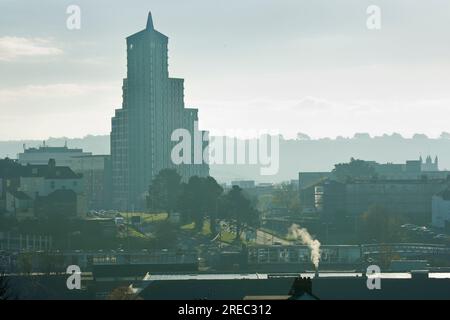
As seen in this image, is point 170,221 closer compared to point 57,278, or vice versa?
point 57,278

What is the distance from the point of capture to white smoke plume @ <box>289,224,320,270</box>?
258 ft

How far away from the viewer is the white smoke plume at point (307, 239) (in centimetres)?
7851

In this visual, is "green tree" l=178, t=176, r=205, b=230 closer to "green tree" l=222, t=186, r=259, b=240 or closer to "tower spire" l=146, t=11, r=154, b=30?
"green tree" l=222, t=186, r=259, b=240

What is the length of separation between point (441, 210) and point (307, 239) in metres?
20.9

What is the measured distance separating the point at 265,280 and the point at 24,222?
47.2m

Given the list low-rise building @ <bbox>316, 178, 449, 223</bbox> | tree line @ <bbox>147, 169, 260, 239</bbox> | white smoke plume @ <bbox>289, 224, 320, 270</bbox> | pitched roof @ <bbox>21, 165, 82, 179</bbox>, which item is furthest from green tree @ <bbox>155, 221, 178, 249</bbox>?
low-rise building @ <bbox>316, 178, 449, 223</bbox>

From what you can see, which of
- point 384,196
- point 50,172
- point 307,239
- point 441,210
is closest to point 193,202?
point 307,239

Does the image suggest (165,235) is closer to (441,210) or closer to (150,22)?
(441,210)

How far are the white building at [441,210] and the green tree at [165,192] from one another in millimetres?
27912

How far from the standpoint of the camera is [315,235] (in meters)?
101

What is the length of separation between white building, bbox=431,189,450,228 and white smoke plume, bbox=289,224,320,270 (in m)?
15.1
